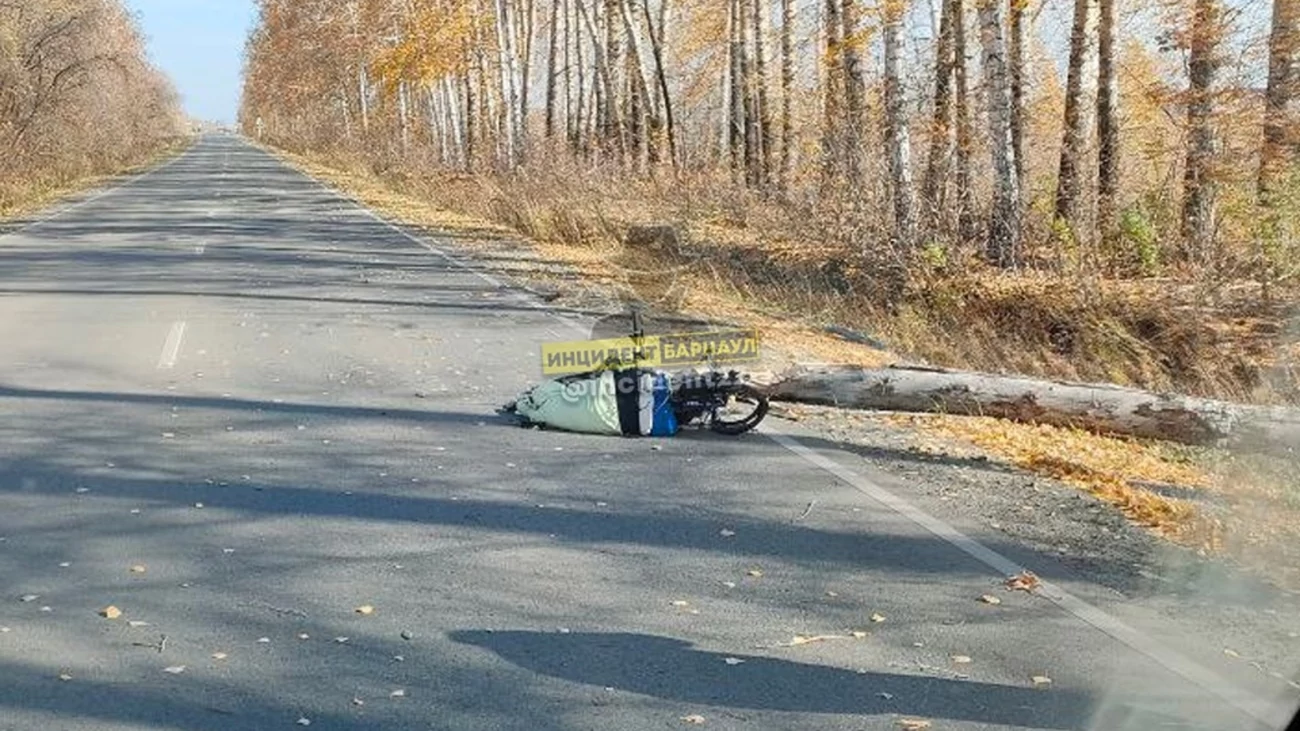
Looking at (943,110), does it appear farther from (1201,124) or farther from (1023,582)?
(1023,582)

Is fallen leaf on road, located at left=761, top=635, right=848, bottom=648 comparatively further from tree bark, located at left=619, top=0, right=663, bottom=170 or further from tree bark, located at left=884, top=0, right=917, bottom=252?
tree bark, located at left=619, top=0, right=663, bottom=170

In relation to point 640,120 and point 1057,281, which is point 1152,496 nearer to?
point 1057,281

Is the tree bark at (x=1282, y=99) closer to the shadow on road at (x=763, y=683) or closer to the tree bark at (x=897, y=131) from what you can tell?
Answer: the tree bark at (x=897, y=131)

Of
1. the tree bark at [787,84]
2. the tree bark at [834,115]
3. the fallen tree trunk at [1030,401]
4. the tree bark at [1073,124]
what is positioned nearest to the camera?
the fallen tree trunk at [1030,401]

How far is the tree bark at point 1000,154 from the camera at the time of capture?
1620 cm

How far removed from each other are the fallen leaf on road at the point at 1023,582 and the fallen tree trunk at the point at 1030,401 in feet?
9.21

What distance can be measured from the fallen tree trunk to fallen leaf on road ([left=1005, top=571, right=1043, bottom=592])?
2807 millimetres

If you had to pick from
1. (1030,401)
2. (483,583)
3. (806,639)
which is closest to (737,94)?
(1030,401)

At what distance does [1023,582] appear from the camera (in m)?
5.65

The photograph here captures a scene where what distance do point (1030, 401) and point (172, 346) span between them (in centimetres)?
752

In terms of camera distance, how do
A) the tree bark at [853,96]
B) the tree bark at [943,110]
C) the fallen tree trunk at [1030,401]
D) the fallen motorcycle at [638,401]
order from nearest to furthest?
the fallen tree trunk at [1030,401] < the fallen motorcycle at [638,401] < the tree bark at [853,96] < the tree bark at [943,110]

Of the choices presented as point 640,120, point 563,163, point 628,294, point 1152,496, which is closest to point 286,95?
point 640,120

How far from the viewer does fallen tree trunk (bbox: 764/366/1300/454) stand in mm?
7988

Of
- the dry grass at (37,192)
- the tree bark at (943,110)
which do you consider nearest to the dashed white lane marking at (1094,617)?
the tree bark at (943,110)
